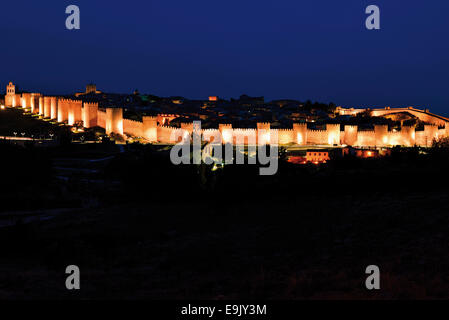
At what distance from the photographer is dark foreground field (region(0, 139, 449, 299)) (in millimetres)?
4418

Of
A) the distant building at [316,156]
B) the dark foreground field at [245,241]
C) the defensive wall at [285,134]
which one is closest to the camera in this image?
the dark foreground field at [245,241]

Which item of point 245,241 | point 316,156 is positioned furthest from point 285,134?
point 245,241

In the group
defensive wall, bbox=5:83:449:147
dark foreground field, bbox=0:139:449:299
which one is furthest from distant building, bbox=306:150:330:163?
dark foreground field, bbox=0:139:449:299

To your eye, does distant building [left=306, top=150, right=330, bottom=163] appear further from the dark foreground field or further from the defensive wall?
the dark foreground field

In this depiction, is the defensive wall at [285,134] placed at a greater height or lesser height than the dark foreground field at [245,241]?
greater

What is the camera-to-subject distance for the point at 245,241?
6.71 meters

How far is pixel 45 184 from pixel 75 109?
33363 millimetres

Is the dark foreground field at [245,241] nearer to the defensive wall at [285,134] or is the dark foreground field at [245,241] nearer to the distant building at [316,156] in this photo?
the distant building at [316,156]

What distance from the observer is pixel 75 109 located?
165 feet

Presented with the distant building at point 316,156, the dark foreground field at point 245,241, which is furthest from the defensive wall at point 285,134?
the dark foreground field at point 245,241

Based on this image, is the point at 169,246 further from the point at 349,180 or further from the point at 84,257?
the point at 349,180

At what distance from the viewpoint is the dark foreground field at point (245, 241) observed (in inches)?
174

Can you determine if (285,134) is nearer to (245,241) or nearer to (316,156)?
(316,156)
